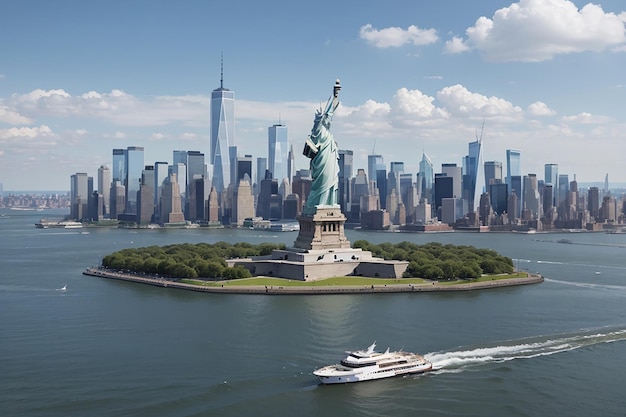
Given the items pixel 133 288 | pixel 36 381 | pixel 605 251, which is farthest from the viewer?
pixel 605 251

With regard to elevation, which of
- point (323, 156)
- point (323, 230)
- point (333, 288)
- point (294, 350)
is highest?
point (323, 156)

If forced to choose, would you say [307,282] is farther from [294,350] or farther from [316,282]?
[294,350]

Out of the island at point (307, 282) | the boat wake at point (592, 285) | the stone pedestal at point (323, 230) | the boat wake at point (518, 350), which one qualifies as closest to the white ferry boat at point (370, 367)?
the boat wake at point (518, 350)

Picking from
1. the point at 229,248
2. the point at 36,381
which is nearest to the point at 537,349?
the point at 36,381

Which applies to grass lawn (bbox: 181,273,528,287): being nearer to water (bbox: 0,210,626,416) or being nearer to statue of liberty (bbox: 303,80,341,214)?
water (bbox: 0,210,626,416)

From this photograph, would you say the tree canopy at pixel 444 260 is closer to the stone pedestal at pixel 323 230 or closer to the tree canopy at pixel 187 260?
the stone pedestal at pixel 323 230

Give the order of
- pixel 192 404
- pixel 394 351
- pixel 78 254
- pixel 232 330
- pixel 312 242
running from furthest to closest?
pixel 78 254 < pixel 312 242 < pixel 232 330 < pixel 394 351 < pixel 192 404

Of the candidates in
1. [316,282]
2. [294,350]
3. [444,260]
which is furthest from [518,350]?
[444,260]

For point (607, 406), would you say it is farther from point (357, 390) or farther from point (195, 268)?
point (195, 268)
